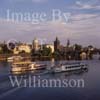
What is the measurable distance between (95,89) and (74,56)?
9248 mm

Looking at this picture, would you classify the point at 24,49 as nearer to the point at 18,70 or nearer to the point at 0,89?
the point at 18,70

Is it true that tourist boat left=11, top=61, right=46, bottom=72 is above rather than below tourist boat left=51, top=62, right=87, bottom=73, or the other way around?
above

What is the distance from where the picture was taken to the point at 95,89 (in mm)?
6391

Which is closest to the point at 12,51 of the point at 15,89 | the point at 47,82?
the point at 47,82

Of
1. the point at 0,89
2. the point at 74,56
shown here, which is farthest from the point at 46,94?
the point at 74,56

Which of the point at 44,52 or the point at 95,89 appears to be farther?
the point at 44,52

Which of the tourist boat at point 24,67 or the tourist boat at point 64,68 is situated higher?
the tourist boat at point 24,67

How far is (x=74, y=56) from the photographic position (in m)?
15.6

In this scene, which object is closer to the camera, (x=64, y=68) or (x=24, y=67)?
(x=24, y=67)

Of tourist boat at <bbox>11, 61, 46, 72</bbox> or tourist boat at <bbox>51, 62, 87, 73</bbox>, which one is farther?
tourist boat at <bbox>51, 62, 87, 73</bbox>

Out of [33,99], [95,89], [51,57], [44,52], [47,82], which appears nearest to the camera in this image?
[33,99]

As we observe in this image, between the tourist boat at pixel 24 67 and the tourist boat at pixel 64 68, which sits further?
the tourist boat at pixel 64 68

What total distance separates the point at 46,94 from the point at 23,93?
1.30 ft

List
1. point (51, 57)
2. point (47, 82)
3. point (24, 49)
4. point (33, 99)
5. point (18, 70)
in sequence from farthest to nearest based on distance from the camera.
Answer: point (51, 57) → point (24, 49) → point (18, 70) → point (47, 82) → point (33, 99)
